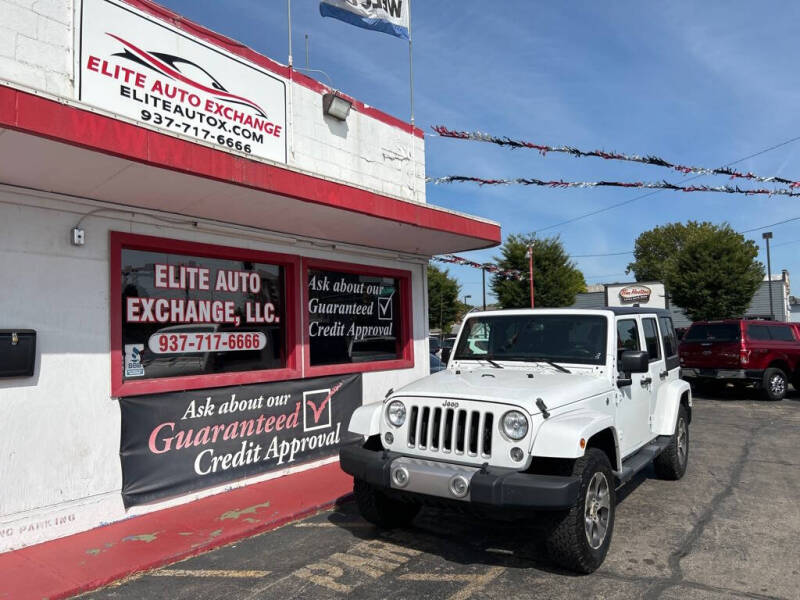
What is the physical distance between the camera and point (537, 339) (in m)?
5.21

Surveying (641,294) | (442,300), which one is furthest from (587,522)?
(442,300)

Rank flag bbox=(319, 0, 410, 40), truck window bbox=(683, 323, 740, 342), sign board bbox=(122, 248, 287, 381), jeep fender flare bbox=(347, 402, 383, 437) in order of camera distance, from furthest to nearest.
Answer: truck window bbox=(683, 323, 740, 342)
flag bbox=(319, 0, 410, 40)
sign board bbox=(122, 248, 287, 381)
jeep fender flare bbox=(347, 402, 383, 437)

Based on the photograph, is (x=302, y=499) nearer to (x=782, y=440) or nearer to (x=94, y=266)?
(x=94, y=266)

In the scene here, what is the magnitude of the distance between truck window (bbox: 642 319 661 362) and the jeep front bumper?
9.25 ft

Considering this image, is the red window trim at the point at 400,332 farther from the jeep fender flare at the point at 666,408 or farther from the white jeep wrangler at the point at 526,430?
the jeep fender flare at the point at 666,408

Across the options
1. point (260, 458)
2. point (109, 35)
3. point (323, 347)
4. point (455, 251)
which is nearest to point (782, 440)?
point (455, 251)

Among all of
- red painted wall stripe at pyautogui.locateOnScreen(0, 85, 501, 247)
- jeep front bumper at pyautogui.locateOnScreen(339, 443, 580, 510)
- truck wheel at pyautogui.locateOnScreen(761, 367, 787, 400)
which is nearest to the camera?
jeep front bumper at pyautogui.locateOnScreen(339, 443, 580, 510)

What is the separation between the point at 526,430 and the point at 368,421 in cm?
125

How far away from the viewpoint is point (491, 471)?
3.69 meters

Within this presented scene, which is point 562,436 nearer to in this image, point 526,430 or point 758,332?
point 526,430

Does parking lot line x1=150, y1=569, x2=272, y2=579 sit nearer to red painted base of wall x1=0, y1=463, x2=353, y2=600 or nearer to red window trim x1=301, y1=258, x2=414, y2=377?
red painted base of wall x1=0, y1=463, x2=353, y2=600

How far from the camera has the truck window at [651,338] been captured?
19.3ft

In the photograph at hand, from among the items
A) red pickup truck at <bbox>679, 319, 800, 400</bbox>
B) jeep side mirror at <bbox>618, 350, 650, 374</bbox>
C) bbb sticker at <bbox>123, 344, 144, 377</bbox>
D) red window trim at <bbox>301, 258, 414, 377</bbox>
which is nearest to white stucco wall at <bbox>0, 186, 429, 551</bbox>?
bbb sticker at <bbox>123, 344, 144, 377</bbox>

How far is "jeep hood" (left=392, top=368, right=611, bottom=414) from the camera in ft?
13.0
